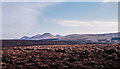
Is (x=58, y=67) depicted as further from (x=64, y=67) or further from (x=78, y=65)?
(x=78, y=65)

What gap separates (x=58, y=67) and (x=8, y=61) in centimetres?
1043

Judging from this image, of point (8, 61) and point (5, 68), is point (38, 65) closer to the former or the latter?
point (5, 68)

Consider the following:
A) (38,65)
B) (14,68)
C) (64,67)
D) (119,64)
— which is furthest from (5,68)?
(119,64)

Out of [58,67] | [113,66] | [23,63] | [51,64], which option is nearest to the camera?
[113,66]

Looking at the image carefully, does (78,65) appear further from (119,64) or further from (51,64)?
(119,64)

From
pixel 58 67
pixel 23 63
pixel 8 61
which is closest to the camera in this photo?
pixel 58 67

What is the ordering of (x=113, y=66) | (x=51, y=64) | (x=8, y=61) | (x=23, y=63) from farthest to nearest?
(x=8, y=61) → (x=23, y=63) → (x=51, y=64) → (x=113, y=66)

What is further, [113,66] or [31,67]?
[31,67]

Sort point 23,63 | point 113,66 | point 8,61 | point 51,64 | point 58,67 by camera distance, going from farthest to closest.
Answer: point 8,61 < point 23,63 < point 51,64 < point 58,67 < point 113,66

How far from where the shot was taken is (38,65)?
72.5 ft

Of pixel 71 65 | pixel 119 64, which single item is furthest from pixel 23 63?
pixel 119 64

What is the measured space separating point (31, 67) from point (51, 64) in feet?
10.6

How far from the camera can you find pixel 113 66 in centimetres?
1941

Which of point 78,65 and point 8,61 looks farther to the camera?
point 8,61
